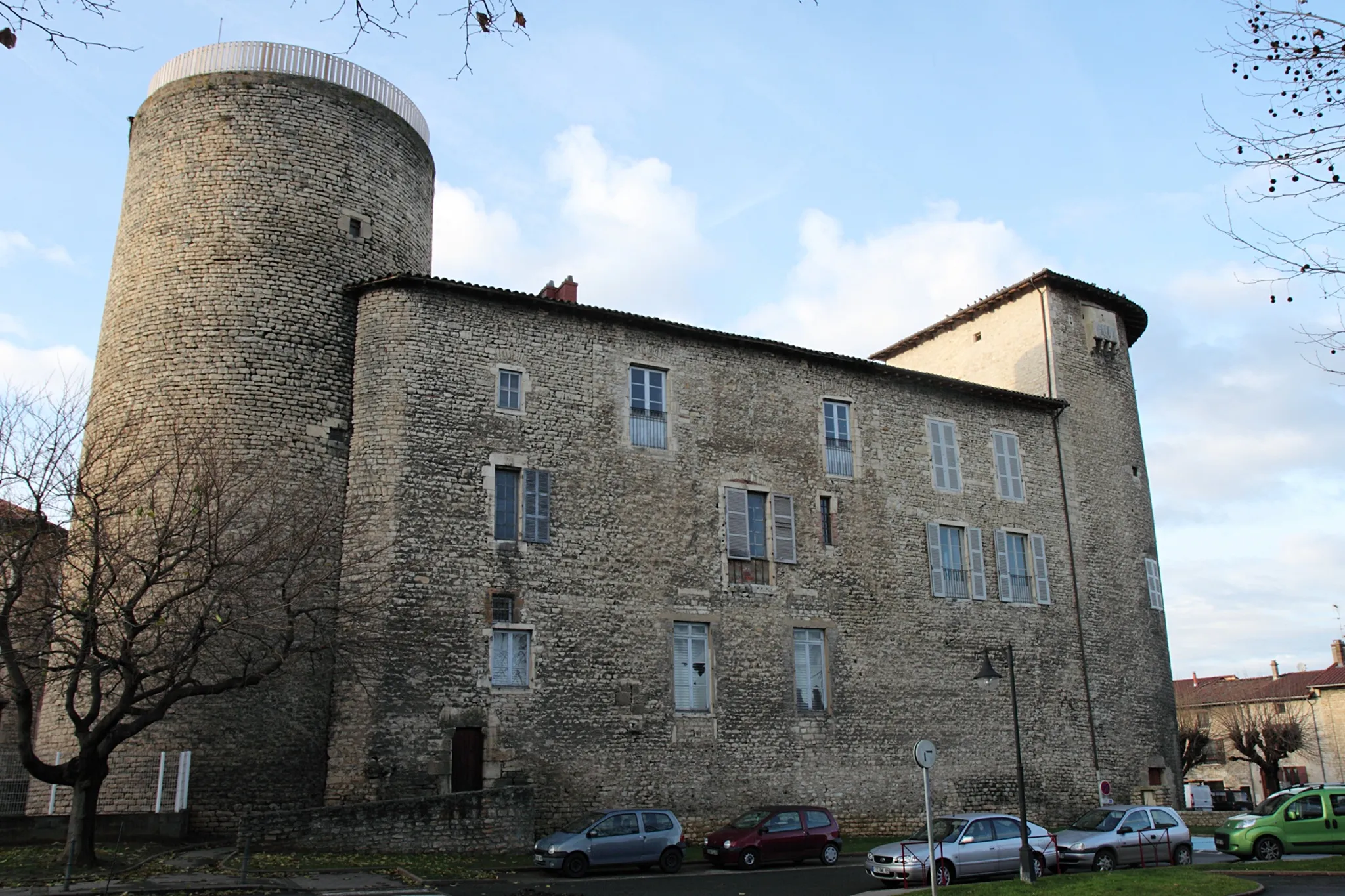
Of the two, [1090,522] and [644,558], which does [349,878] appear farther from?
[1090,522]

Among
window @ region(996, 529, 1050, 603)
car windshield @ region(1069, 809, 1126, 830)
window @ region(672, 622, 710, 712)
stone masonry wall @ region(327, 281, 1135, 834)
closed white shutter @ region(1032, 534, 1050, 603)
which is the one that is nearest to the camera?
car windshield @ region(1069, 809, 1126, 830)

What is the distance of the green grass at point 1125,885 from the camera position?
1340 cm

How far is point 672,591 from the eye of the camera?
72.4 ft

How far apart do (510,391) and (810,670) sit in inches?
357

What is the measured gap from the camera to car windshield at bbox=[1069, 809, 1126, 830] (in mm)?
18484

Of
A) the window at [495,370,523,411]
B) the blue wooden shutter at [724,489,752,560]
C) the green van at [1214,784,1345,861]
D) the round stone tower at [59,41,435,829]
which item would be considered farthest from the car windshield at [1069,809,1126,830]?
the round stone tower at [59,41,435,829]

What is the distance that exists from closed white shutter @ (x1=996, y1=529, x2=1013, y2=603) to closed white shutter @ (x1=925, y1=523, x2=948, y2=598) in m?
1.80

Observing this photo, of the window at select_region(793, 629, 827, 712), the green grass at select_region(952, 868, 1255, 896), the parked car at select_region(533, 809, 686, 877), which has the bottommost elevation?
the green grass at select_region(952, 868, 1255, 896)

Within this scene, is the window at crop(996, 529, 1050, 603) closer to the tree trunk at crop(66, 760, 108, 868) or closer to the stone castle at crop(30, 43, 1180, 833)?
the stone castle at crop(30, 43, 1180, 833)

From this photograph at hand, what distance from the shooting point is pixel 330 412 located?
21000mm

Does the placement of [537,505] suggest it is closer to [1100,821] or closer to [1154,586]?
[1100,821]

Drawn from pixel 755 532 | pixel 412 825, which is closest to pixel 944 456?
pixel 755 532

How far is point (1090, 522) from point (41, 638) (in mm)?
24569

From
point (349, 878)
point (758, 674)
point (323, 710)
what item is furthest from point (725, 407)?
→ point (349, 878)
